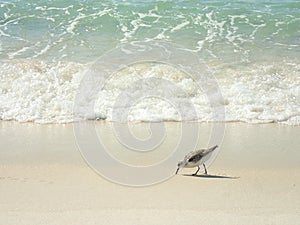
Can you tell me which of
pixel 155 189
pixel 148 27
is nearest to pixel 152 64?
pixel 148 27

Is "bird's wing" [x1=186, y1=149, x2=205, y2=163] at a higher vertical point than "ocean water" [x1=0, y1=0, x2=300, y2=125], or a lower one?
higher

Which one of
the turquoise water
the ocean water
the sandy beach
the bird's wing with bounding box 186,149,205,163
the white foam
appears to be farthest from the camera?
the turquoise water

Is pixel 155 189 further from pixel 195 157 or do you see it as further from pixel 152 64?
pixel 152 64

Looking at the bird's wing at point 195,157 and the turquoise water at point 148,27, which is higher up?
the bird's wing at point 195,157

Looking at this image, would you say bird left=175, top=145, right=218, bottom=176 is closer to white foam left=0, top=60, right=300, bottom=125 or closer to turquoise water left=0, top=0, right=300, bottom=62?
white foam left=0, top=60, right=300, bottom=125

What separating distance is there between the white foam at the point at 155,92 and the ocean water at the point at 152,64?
0.05ft

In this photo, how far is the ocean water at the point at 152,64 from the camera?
8.47 meters

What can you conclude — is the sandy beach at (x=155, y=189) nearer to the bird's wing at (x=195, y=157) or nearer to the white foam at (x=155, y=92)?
the bird's wing at (x=195, y=157)

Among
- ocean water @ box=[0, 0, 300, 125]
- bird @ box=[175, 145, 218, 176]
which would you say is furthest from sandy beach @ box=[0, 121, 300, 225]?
ocean water @ box=[0, 0, 300, 125]

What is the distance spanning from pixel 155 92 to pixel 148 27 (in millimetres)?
3990

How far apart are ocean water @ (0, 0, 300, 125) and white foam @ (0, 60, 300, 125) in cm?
2

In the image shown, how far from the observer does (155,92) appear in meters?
9.15

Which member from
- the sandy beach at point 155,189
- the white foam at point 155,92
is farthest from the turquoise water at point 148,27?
the sandy beach at point 155,189

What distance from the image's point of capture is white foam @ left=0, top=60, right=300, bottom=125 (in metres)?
8.23
